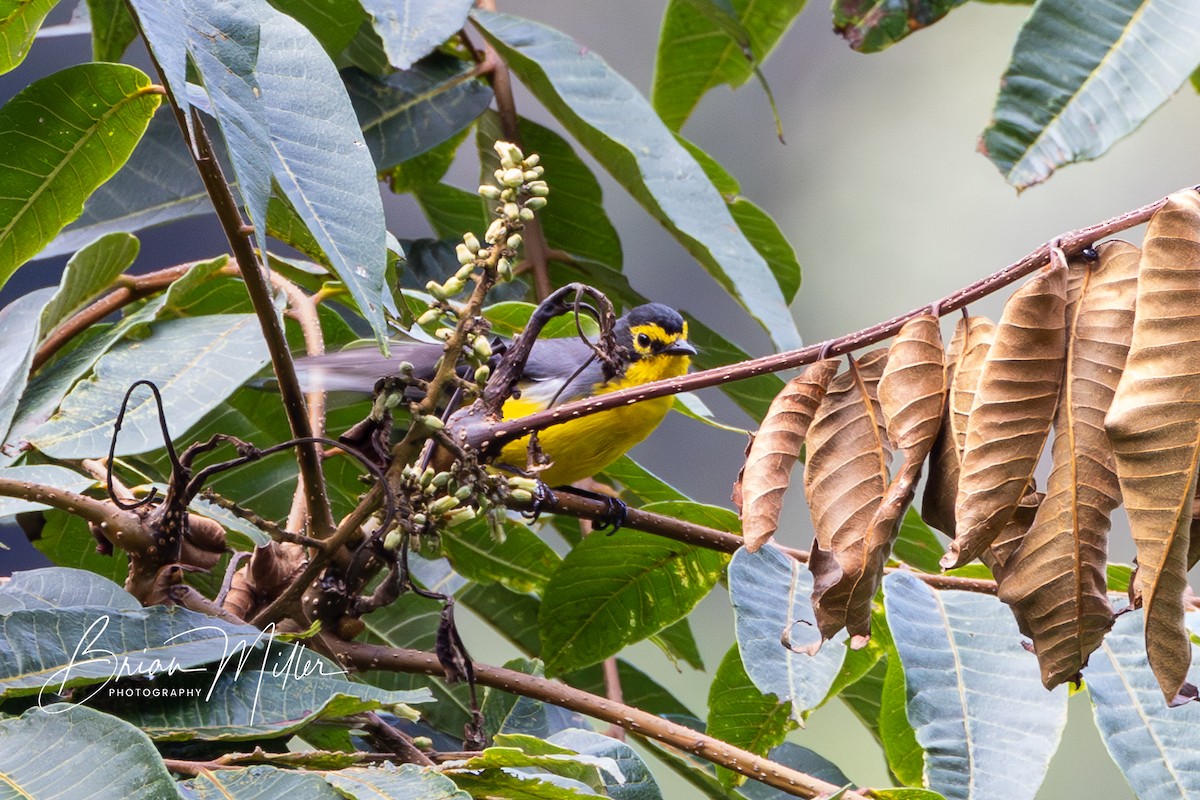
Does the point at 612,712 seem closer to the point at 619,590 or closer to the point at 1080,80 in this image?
the point at 619,590

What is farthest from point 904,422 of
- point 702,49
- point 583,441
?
point 702,49

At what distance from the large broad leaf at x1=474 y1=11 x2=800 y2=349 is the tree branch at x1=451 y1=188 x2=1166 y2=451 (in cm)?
87

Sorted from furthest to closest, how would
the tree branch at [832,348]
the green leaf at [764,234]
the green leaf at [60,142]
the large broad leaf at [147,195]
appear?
the green leaf at [764,234] < the large broad leaf at [147,195] < the green leaf at [60,142] < the tree branch at [832,348]

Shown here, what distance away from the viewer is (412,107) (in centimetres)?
225

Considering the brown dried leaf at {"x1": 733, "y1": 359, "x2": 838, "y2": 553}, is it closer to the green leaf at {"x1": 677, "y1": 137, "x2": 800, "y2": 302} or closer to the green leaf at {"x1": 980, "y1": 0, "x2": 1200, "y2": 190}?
the green leaf at {"x1": 980, "y1": 0, "x2": 1200, "y2": 190}

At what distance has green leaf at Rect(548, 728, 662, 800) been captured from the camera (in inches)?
52.0

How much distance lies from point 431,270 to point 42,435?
101 cm

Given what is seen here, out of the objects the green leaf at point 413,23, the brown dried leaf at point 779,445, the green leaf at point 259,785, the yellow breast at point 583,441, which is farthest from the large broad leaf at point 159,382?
the yellow breast at point 583,441

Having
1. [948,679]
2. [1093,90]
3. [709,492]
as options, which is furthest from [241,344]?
[709,492]

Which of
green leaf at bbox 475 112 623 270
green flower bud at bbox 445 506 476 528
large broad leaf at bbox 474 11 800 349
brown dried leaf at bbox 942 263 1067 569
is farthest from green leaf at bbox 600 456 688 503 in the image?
brown dried leaf at bbox 942 263 1067 569

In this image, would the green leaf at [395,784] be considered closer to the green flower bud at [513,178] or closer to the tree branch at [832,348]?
the tree branch at [832,348]

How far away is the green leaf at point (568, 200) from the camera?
2.55 meters

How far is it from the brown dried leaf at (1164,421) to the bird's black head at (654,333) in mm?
2202

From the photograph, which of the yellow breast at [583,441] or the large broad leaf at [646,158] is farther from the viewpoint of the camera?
the yellow breast at [583,441]
